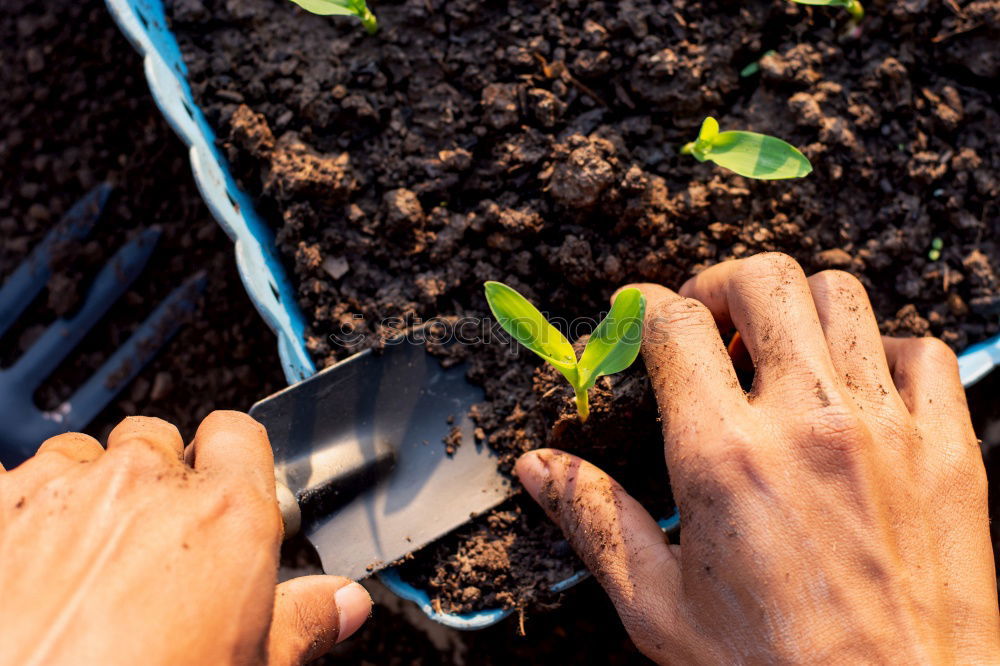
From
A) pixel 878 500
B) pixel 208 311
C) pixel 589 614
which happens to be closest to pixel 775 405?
pixel 878 500

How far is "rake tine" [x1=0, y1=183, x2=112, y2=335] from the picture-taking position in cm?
149

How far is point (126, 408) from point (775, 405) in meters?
1.27

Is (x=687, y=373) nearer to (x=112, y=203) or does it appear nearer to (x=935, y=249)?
(x=935, y=249)

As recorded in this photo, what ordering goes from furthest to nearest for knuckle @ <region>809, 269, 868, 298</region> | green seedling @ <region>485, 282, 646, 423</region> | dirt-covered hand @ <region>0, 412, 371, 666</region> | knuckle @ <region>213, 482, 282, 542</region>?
knuckle @ <region>809, 269, 868, 298</region> → green seedling @ <region>485, 282, 646, 423</region> → knuckle @ <region>213, 482, 282, 542</region> → dirt-covered hand @ <region>0, 412, 371, 666</region>

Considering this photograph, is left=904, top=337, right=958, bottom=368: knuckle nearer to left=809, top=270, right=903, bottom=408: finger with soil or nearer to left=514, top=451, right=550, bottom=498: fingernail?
left=809, top=270, right=903, bottom=408: finger with soil

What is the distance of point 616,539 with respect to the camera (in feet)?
3.26

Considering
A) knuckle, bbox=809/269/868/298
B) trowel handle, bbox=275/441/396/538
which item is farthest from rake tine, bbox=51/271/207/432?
knuckle, bbox=809/269/868/298

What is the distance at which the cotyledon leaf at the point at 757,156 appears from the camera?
3.55ft

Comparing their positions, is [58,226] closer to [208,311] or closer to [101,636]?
[208,311]

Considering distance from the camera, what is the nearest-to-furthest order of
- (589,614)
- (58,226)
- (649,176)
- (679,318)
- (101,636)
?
(101,636), (679,318), (649,176), (589,614), (58,226)

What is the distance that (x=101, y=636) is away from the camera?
0.71 m

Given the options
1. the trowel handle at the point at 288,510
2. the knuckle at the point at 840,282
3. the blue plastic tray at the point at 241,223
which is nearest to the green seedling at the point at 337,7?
the blue plastic tray at the point at 241,223

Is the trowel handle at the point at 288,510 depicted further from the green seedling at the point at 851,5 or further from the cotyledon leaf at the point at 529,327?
the green seedling at the point at 851,5

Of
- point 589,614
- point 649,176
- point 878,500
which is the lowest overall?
point 589,614
